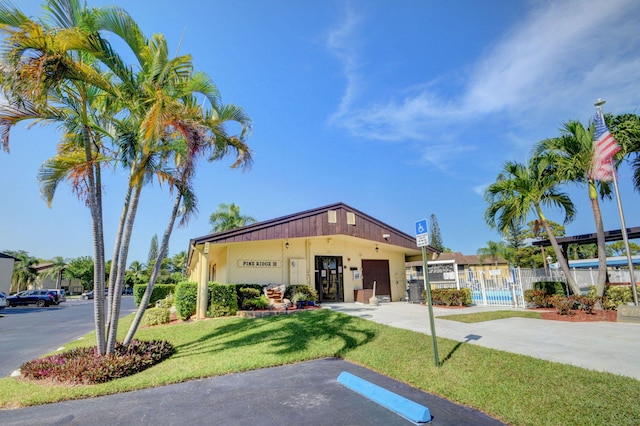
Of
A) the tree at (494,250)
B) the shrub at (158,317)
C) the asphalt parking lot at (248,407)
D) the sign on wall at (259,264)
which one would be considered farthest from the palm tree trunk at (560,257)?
the tree at (494,250)

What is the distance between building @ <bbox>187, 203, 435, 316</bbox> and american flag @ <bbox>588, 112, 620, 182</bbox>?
807 centimetres

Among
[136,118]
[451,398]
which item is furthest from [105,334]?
[451,398]

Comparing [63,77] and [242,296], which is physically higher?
[63,77]

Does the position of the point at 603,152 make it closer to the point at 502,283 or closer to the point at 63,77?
the point at 502,283

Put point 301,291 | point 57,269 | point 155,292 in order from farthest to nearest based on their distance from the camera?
1. point 57,269
2. point 155,292
3. point 301,291

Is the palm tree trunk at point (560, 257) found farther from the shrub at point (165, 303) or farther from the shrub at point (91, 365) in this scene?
the shrub at point (165, 303)

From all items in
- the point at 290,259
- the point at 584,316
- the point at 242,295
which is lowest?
the point at 584,316

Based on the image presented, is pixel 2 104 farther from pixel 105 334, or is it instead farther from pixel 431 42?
pixel 431 42

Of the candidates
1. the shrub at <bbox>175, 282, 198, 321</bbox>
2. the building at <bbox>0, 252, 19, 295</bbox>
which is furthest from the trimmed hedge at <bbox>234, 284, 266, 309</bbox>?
the building at <bbox>0, 252, 19, 295</bbox>

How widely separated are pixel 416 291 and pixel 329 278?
448 centimetres

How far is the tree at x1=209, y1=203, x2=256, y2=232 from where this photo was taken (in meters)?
32.2

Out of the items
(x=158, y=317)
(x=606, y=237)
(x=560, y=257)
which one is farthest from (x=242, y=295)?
(x=606, y=237)

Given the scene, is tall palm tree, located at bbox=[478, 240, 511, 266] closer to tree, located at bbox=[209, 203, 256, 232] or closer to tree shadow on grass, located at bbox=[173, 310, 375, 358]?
tree, located at bbox=[209, 203, 256, 232]

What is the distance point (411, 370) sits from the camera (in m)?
5.33
